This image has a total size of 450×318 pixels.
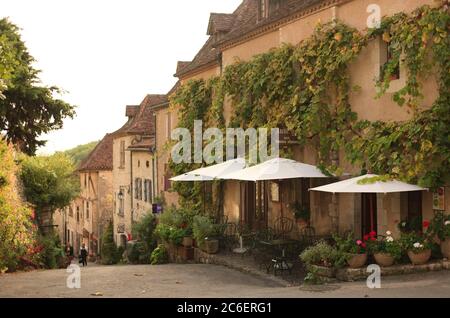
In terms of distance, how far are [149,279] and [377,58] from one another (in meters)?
7.36

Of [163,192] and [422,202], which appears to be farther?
[163,192]

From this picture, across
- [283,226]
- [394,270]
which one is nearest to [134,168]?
[283,226]

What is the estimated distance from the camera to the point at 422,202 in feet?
41.5

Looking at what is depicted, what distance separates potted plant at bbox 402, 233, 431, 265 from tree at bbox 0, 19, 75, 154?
12982mm

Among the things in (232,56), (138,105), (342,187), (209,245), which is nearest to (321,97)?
(342,187)

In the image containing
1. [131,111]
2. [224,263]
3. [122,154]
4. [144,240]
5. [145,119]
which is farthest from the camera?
[131,111]

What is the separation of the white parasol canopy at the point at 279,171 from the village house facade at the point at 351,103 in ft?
3.41

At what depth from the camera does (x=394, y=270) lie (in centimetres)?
1140

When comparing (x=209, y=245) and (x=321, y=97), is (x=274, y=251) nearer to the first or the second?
(x=209, y=245)

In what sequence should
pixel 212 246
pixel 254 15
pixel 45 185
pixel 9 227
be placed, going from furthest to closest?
1. pixel 45 185
2. pixel 254 15
3. pixel 212 246
4. pixel 9 227

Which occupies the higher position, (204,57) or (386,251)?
(204,57)

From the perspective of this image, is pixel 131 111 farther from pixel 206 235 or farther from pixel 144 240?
pixel 206 235

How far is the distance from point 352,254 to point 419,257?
1306 mm

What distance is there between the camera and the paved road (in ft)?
31.4
